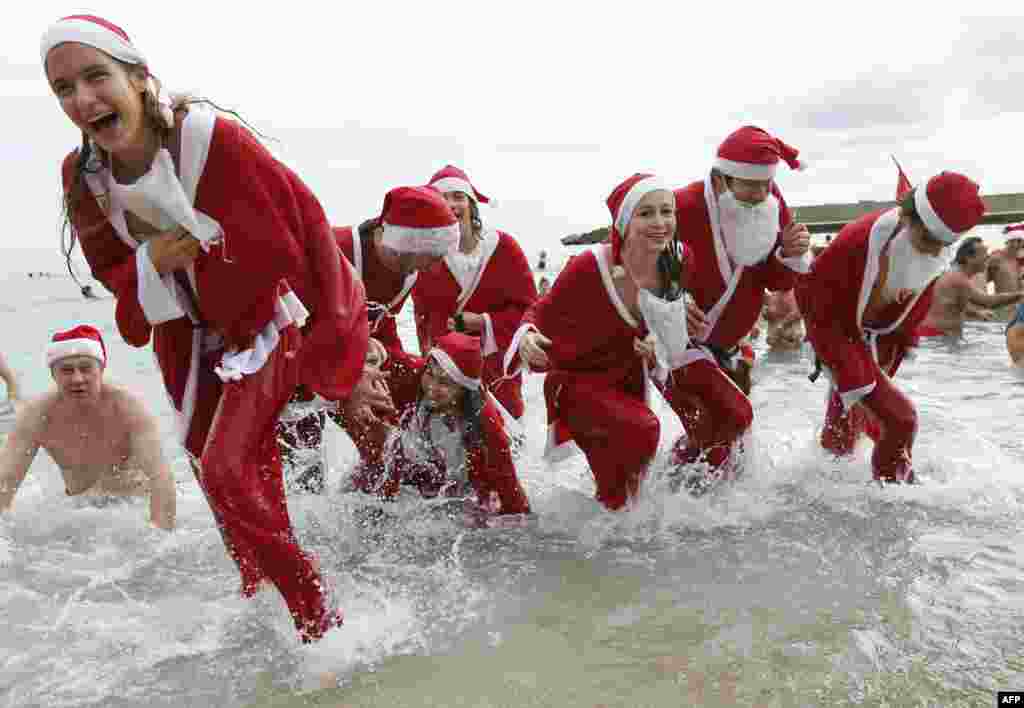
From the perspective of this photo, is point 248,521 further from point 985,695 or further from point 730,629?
point 985,695

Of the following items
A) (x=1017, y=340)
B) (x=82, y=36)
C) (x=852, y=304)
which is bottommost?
(x=1017, y=340)

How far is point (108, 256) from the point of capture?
2939mm

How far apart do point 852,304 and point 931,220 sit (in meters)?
0.59

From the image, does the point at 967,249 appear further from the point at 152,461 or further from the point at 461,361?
the point at 152,461

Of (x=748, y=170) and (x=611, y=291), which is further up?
(x=748, y=170)

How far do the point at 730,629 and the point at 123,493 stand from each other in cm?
354

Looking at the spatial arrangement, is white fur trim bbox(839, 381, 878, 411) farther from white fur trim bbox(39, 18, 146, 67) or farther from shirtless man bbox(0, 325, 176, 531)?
white fur trim bbox(39, 18, 146, 67)

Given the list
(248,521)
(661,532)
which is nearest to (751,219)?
(661,532)

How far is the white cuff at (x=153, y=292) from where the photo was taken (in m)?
2.79

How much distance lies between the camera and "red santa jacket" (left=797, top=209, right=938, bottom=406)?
4.91 metres

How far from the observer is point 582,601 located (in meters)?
3.81

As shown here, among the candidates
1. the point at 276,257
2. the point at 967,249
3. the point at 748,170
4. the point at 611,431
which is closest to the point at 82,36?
the point at 276,257

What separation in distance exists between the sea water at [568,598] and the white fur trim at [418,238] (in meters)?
1.22

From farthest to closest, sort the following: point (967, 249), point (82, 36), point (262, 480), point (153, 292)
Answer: point (967, 249)
point (262, 480)
point (153, 292)
point (82, 36)
